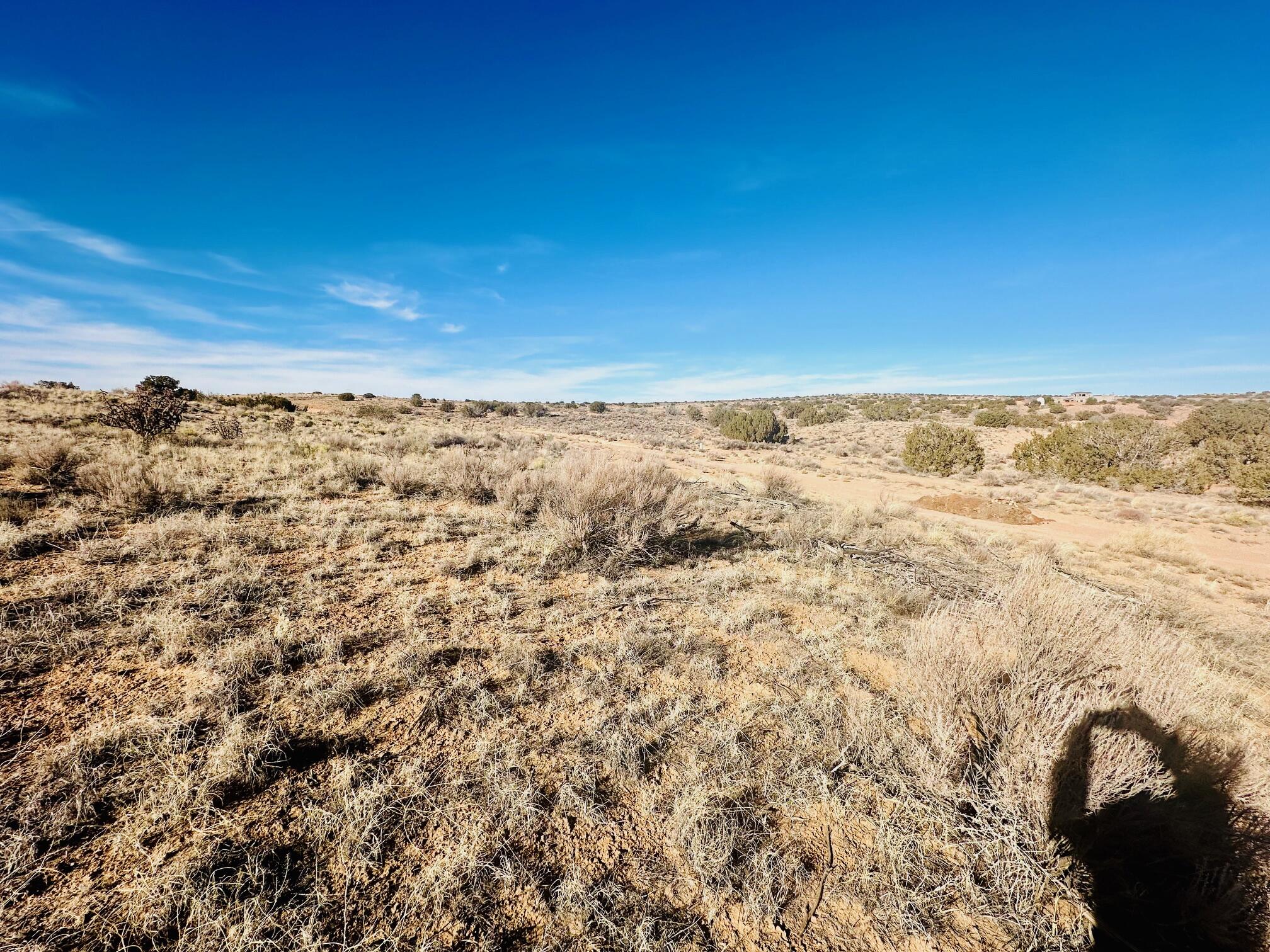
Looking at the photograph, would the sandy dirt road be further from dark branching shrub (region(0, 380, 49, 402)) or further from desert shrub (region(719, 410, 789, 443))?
dark branching shrub (region(0, 380, 49, 402))

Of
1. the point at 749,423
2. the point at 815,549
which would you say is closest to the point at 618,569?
the point at 815,549

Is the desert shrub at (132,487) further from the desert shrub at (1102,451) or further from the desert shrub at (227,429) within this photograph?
the desert shrub at (1102,451)

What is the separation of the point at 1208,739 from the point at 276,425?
22083mm

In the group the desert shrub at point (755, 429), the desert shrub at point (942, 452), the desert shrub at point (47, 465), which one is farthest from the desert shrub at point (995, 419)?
the desert shrub at point (47, 465)

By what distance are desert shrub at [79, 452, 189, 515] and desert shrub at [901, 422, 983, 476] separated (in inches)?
1071

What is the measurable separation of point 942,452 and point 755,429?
41.3ft

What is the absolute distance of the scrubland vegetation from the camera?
6.75ft

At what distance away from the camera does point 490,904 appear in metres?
2.05

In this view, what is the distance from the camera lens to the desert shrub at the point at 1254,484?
16438 mm

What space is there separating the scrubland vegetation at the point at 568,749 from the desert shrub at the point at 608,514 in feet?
0.31

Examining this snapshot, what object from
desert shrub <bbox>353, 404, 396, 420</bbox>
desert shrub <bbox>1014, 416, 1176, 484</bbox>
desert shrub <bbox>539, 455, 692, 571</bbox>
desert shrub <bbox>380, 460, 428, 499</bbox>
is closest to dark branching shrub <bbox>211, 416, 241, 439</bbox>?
desert shrub <bbox>380, 460, 428, 499</bbox>

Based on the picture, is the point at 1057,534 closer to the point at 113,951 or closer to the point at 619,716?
the point at 619,716

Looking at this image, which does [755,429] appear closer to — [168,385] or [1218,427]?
[1218,427]

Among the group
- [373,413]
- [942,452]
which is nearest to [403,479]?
[373,413]
